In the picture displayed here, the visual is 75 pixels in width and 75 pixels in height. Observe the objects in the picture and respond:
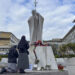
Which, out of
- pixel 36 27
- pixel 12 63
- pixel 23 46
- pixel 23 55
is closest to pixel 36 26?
pixel 36 27

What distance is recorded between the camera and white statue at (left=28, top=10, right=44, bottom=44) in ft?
34.5

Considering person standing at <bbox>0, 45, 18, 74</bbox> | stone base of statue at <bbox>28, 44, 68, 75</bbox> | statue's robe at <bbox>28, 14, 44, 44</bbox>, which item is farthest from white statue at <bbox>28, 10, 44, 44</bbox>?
person standing at <bbox>0, 45, 18, 74</bbox>

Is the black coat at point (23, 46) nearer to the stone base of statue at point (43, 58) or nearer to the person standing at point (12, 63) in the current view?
the person standing at point (12, 63)

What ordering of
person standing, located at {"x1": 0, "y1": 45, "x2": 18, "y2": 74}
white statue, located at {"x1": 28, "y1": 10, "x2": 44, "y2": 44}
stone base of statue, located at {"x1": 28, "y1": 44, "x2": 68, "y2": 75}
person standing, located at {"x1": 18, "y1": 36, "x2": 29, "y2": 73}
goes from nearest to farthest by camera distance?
1. person standing, located at {"x1": 0, "y1": 45, "x2": 18, "y2": 74}
2. person standing, located at {"x1": 18, "y1": 36, "x2": 29, "y2": 73}
3. stone base of statue, located at {"x1": 28, "y1": 44, "x2": 68, "y2": 75}
4. white statue, located at {"x1": 28, "y1": 10, "x2": 44, "y2": 44}

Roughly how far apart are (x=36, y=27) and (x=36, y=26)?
0.25 feet

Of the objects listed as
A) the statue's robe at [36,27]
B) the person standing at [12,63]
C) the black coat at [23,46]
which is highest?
the statue's robe at [36,27]

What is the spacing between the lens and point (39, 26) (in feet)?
35.2

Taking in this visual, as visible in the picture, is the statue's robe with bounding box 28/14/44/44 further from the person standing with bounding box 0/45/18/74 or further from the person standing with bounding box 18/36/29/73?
the person standing with bounding box 0/45/18/74

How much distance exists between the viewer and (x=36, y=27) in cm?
1070

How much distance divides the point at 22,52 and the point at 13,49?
1.64 ft

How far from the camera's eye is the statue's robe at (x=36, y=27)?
34.6 feet

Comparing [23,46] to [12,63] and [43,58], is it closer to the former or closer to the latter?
[12,63]

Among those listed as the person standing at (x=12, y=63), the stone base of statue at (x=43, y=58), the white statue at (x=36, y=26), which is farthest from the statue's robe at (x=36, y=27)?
the person standing at (x=12, y=63)

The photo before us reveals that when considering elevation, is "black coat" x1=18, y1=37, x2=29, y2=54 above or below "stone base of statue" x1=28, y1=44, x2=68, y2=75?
above
